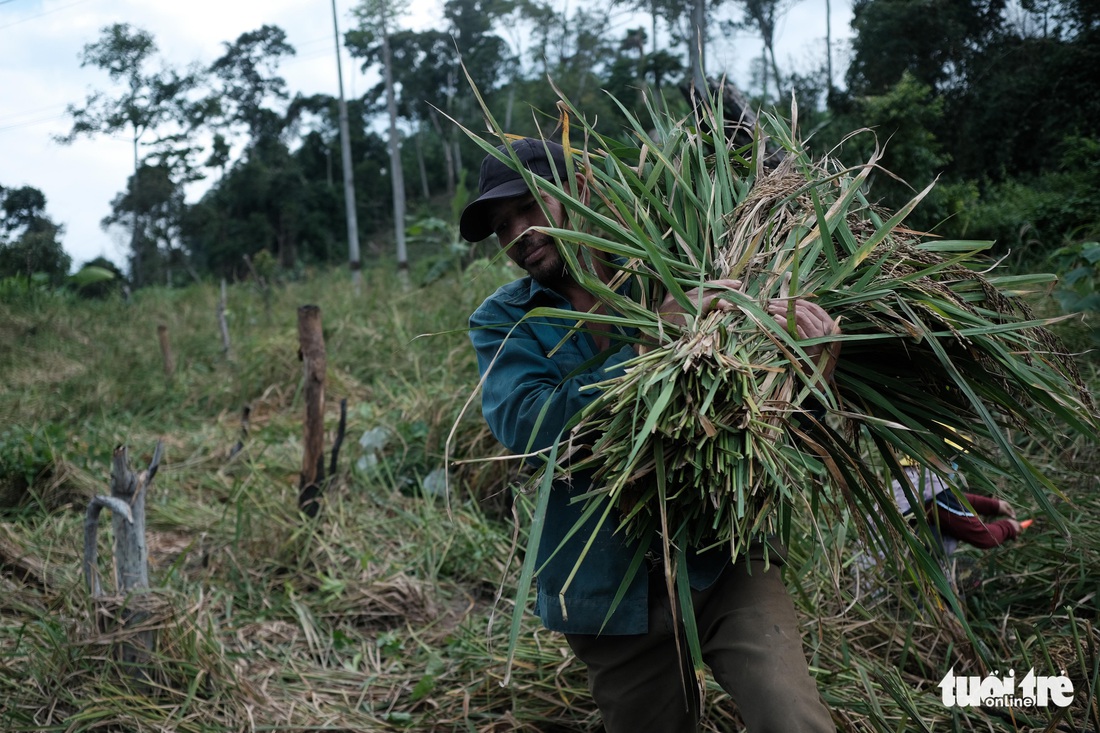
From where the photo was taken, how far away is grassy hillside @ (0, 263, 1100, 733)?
242 centimetres

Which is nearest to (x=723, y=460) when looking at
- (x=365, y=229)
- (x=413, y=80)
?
(x=365, y=229)

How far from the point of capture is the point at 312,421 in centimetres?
427

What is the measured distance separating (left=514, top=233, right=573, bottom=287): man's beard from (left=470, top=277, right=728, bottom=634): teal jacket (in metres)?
0.04

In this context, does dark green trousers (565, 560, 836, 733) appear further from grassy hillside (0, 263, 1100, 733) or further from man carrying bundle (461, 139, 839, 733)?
grassy hillside (0, 263, 1100, 733)

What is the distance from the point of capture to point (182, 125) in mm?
20953

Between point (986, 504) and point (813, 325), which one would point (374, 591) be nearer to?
point (986, 504)

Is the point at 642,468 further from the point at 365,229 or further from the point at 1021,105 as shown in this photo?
the point at 365,229

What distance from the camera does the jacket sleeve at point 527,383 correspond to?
149cm

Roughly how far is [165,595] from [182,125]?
69.8 ft

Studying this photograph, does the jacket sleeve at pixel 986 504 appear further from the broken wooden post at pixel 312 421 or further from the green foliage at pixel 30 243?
the green foliage at pixel 30 243

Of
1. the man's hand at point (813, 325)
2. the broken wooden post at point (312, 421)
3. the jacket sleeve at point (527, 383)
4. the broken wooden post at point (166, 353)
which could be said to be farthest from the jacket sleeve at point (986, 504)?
the broken wooden post at point (166, 353)

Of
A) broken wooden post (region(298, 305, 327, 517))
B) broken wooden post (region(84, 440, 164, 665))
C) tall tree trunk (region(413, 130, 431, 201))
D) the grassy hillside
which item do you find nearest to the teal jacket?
the grassy hillside

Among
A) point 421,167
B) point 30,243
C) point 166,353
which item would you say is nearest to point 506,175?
point 166,353

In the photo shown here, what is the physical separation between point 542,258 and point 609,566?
2.16 feet
